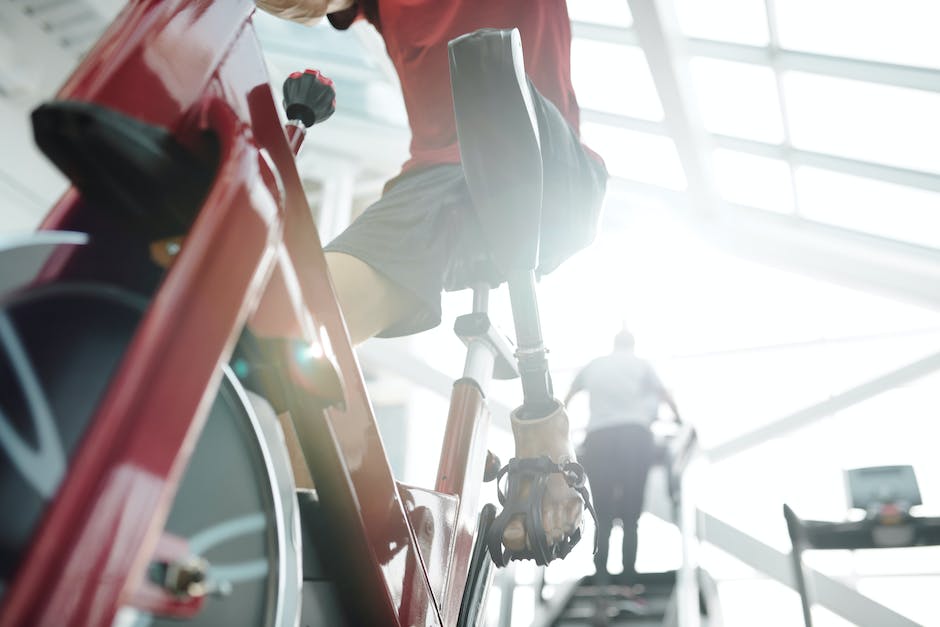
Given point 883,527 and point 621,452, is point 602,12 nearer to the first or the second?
point 621,452

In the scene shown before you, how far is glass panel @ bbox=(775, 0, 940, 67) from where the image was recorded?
4773mm

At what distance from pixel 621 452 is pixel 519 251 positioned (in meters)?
2.69

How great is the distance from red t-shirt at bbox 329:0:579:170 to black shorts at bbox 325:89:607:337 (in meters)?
0.08

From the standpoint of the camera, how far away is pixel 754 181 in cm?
659

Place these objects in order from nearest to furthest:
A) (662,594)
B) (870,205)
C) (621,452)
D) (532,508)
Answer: (532,508), (662,594), (621,452), (870,205)

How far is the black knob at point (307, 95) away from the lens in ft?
3.36

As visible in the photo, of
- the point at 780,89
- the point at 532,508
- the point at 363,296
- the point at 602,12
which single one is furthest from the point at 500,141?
the point at 780,89

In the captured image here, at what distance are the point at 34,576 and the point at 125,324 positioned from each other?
0.23 meters

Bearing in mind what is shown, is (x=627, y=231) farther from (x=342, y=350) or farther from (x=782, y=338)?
(x=342, y=350)

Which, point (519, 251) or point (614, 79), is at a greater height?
point (614, 79)

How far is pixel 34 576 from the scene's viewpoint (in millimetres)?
418

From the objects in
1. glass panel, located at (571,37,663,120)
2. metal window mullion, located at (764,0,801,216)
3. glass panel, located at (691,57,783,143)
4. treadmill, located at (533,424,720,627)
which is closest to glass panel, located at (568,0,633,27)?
glass panel, located at (571,37,663,120)

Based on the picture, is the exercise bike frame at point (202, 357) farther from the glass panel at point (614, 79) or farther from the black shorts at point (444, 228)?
the glass panel at point (614, 79)

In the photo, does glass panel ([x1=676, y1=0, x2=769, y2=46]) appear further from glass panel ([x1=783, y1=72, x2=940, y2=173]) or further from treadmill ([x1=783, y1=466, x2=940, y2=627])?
treadmill ([x1=783, y1=466, x2=940, y2=627])
